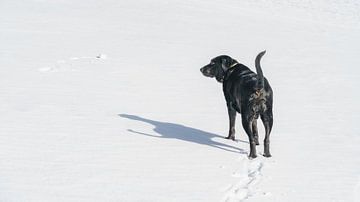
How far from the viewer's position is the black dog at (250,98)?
26.0ft

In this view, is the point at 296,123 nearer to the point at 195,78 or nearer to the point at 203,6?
the point at 195,78

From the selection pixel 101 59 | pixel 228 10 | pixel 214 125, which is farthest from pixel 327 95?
pixel 228 10

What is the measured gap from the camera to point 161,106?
446 inches

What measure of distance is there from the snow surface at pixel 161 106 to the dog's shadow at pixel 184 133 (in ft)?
0.11

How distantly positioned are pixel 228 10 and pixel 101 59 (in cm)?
971

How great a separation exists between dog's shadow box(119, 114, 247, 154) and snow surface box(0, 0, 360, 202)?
32 millimetres

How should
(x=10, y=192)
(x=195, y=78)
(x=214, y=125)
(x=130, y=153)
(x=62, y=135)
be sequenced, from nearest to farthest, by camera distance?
(x=10, y=192), (x=130, y=153), (x=62, y=135), (x=214, y=125), (x=195, y=78)

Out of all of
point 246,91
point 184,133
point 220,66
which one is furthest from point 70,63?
point 246,91

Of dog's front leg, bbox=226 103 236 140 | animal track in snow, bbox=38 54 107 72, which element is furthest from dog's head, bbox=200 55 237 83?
animal track in snow, bbox=38 54 107 72

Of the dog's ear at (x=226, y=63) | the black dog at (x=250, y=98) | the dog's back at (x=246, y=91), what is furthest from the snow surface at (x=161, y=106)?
the dog's ear at (x=226, y=63)

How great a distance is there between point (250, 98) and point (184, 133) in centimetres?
186

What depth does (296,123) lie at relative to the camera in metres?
10.2

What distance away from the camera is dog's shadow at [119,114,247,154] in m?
8.88

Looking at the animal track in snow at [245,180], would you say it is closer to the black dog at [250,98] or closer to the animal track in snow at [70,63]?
the black dog at [250,98]
